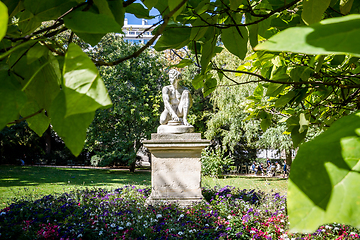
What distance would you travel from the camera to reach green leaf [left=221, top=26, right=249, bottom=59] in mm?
750

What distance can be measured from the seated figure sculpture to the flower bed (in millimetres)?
2055

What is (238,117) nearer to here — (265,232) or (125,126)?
(125,126)

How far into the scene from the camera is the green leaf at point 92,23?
26 cm

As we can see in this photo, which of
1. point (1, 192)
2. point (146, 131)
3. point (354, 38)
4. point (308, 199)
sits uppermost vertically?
point (354, 38)

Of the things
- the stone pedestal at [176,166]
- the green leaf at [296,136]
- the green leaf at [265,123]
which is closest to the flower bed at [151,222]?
the stone pedestal at [176,166]

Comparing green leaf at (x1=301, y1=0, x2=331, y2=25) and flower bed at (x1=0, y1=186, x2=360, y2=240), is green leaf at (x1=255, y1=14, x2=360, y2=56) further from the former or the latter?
flower bed at (x1=0, y1=186, x2=360, y2=240)

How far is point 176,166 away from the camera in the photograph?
20.0 ft

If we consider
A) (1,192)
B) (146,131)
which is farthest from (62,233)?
(146,131)

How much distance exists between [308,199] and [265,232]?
4.63 metres

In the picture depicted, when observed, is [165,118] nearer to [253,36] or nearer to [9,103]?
[253,36]

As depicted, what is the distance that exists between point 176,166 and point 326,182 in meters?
5.97

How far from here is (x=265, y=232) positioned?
170 inches

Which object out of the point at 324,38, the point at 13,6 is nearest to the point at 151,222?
the point at 13,6

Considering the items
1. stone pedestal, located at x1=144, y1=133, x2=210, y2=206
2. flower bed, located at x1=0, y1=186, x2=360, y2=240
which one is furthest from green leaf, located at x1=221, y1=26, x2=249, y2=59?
stone pedestal, located at x1=144, y1=133, x2=210, y2=206
